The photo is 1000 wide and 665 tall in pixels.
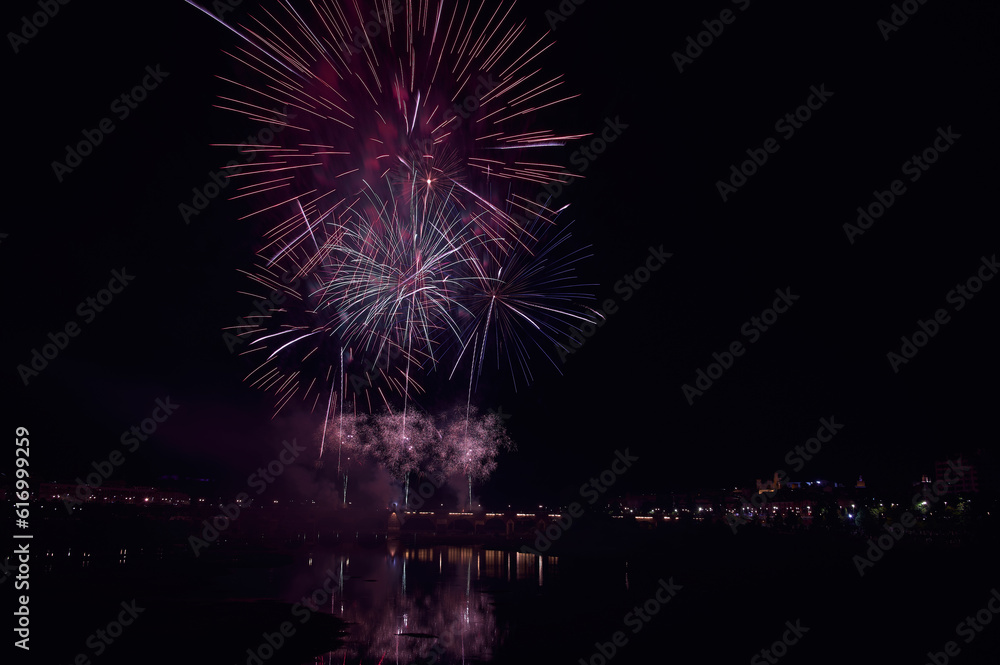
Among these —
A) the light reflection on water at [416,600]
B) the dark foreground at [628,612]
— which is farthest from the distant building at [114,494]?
the light reflection on water at [416,600]

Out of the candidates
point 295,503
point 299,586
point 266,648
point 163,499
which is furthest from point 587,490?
point 266,648

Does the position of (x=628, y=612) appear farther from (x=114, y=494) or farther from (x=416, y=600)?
(x=114, y=494)

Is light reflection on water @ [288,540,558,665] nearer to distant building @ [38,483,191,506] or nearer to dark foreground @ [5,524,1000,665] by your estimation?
dark foreground @ [5,524,1000,665]

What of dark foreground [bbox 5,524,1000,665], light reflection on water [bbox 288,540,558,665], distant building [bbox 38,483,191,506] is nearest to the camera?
dark foreground [bbox 5,524,1000,665]

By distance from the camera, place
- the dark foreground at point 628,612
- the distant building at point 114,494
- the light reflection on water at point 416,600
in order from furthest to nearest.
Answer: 1. the distant building at point 114,494
2. the light reflection on water at point 416,600
3. the dark foreground at point 628,612

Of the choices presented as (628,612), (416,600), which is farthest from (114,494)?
(628,612)

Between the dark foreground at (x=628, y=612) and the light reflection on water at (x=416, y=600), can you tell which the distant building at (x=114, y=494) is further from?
the light reflection on water at (x=416, y=600)

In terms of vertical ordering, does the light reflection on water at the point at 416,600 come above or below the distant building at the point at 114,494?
below

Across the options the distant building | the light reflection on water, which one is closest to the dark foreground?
the light reflection on water
